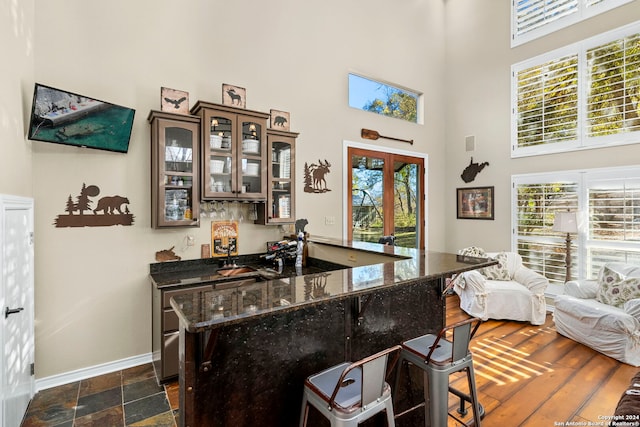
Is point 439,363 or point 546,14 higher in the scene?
point 546,14

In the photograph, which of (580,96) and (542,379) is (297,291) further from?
(580,96)

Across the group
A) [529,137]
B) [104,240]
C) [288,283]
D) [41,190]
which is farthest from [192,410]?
[529,137]

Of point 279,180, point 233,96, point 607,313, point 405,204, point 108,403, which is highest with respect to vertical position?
point 233,96

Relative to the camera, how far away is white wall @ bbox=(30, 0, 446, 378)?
9.06ft

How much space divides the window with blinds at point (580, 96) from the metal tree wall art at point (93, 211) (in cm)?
555

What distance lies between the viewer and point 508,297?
4230 millimetres

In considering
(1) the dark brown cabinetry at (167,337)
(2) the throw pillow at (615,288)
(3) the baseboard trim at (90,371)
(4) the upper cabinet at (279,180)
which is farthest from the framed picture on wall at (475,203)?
(3) the baseboard trim at (90,371)

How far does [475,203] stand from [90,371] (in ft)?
19.3

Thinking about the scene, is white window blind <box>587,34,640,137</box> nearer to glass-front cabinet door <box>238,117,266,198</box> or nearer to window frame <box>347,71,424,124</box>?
window frame <box>347,71,424,124</box>

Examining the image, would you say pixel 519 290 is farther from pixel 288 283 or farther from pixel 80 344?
pixel 80 344

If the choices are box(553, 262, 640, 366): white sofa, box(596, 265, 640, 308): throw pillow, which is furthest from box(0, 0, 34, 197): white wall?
box(596, 265, 640, 308): throw pillow

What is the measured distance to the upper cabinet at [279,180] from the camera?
354cm

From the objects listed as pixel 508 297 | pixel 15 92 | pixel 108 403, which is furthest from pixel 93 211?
pixel 508 297

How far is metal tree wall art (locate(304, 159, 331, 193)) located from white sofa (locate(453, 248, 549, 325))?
7.87 feet
